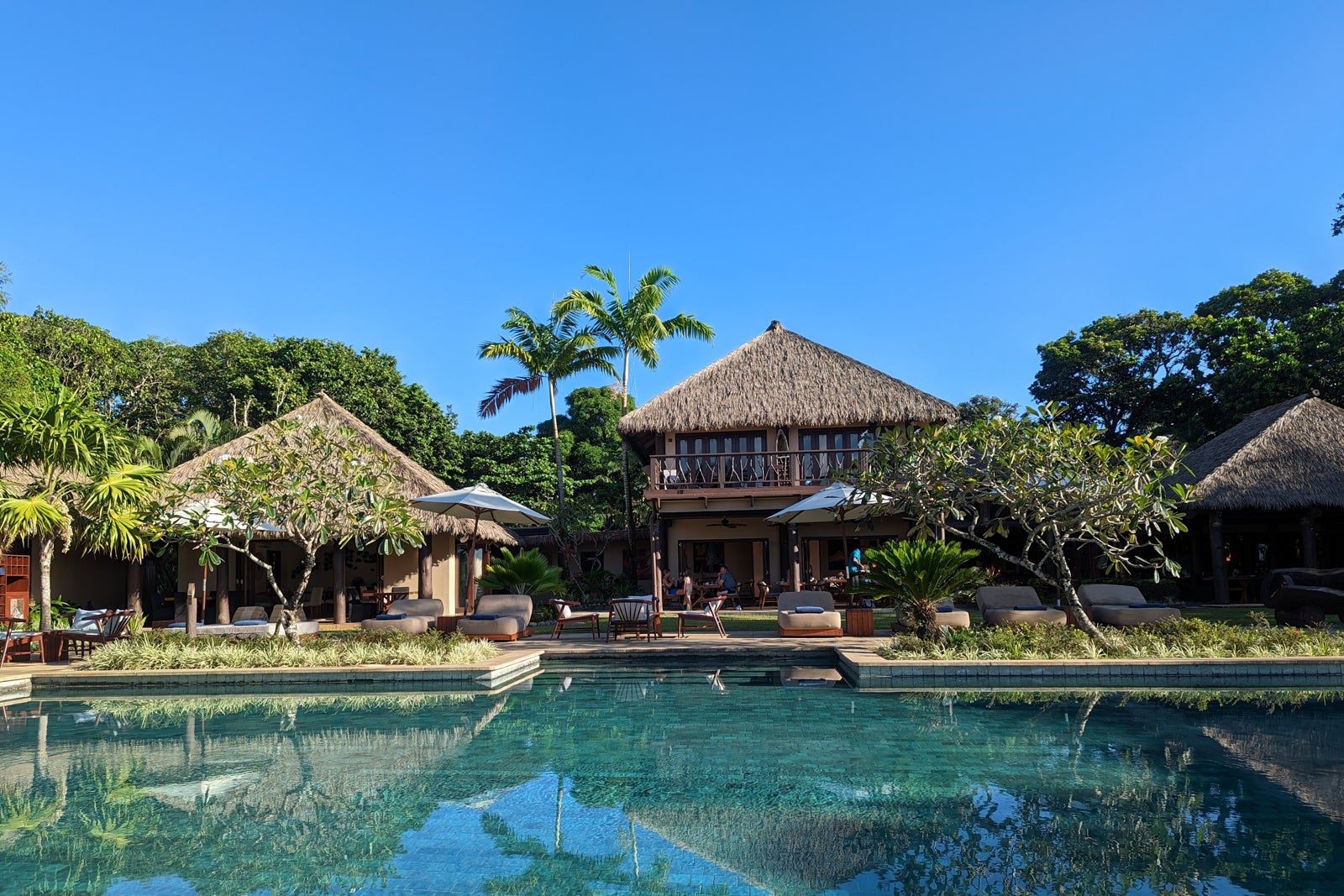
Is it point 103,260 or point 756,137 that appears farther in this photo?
point 103,260

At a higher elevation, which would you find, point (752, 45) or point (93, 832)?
point (752, 45)

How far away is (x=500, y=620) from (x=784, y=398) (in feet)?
33.3

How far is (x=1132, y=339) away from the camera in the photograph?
29938mm

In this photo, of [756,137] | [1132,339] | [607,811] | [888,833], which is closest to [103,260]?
[756,137]

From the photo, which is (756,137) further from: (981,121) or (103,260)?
(103,260)

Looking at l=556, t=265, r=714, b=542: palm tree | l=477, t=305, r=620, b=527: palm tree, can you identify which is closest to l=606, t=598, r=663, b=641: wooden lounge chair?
l=556, t=265, r=714, b=542: palm tree

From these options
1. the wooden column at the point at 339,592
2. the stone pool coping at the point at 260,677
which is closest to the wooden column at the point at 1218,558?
the stone pool coping at the point at 260,677

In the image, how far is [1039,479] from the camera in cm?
975

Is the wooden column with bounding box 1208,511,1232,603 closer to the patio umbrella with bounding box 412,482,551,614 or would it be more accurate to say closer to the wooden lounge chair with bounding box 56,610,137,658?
the patio umbrella with bounding box 412,482,551,614

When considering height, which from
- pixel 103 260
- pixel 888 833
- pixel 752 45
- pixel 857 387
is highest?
pixel 752 45

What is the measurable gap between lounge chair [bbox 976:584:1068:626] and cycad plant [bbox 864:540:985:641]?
728 mm

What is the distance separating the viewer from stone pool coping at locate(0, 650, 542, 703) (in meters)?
9.31

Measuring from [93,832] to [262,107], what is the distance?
1337cm

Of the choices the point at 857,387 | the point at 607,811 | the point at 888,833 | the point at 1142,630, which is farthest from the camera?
the point at 857,387
